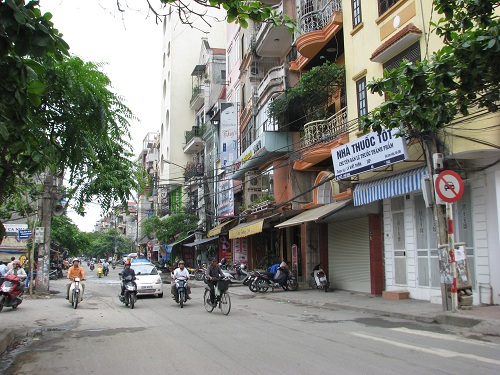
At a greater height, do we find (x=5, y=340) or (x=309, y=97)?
(x=309, y=97)

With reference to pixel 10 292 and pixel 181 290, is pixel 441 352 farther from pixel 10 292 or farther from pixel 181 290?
pixel 10 292

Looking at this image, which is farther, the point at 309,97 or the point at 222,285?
the point at 309,97

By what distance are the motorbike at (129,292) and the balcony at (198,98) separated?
1369 inches

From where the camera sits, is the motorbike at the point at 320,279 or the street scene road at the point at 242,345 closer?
the street scene road at the point at 242,345

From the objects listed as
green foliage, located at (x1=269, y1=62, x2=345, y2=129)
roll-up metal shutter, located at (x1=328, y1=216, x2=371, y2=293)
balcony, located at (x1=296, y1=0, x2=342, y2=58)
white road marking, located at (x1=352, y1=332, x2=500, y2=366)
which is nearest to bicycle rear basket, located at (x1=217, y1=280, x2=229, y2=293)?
white road marking, located at (x1=352, y1=332, x2=500, y2=366)

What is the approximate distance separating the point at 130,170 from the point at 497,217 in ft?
34.9

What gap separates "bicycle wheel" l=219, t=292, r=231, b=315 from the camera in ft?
42.0

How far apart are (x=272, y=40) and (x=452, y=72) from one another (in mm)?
19031

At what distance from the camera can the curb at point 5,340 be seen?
823 cm

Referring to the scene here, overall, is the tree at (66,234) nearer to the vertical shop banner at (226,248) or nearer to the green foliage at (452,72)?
the vertical shop banner at (226,248)

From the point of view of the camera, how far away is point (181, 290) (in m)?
15.3

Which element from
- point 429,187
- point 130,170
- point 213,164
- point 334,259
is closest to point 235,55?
point 213,164

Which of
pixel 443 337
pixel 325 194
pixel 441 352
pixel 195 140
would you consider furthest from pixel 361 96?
pixel 195 140

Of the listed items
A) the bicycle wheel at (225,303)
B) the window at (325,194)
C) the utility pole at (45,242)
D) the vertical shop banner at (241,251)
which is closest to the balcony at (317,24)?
the window at (325,194)
